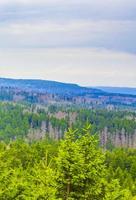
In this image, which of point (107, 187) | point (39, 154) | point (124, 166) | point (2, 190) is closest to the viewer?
point (107, 187)

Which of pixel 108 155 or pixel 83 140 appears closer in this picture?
pixel 83 140

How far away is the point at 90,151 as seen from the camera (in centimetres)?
1984

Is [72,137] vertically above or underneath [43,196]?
above

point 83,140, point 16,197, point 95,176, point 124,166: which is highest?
point 83,140

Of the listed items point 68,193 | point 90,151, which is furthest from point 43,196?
point 90,151

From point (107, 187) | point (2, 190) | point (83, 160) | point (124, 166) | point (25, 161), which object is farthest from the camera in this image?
point (124, 166)

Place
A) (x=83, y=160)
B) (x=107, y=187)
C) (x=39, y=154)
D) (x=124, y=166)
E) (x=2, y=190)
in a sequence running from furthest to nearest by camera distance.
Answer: (x=124, y=166), (x=39, y=154), (x=2, y=190), (x=107, y=187), (x=83, y=160)

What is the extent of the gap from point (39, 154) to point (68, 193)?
9121 cm

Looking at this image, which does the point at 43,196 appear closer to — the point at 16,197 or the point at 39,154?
the point at 16,197

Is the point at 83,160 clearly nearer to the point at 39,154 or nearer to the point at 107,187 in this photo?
the point at 107,187

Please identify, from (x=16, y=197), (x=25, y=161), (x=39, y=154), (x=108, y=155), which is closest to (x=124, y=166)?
(x=108, y=155)

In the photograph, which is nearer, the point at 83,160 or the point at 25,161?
the point at 83,160

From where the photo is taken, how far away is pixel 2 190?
79.3 ft

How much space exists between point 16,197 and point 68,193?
617cm
